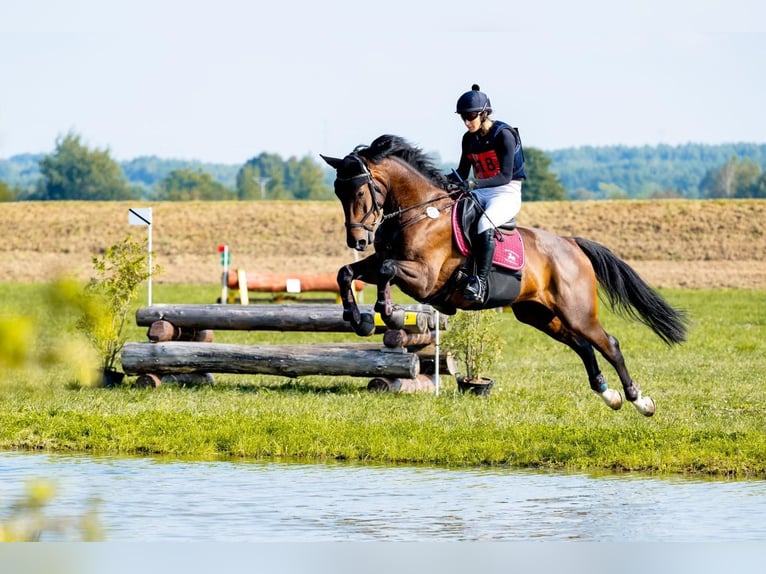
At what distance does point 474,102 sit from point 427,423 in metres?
3.47

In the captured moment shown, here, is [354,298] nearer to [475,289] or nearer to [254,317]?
[475,289]

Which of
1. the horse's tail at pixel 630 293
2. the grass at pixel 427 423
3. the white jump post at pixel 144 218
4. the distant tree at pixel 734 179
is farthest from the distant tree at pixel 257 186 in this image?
the horse's tail at pixel 630 293

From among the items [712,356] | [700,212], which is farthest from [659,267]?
[712,356]

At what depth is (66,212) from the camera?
65.1m

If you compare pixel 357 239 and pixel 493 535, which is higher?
pixel 357 239

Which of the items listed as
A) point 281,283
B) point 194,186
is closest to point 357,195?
point 281,283

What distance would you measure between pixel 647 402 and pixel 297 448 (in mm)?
3357

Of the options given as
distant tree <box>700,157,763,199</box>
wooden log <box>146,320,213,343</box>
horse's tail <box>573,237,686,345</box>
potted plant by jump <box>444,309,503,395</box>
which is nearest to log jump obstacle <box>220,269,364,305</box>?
wooden log <box>146,320,213,343</box>

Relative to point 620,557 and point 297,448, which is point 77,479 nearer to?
point 297,448

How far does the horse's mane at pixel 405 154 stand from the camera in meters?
10.2

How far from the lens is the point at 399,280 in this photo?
32.1ft

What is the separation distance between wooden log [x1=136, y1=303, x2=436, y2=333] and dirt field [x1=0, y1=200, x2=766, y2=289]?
32674 millimetres

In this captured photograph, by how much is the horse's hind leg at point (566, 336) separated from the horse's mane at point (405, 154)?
1686mm

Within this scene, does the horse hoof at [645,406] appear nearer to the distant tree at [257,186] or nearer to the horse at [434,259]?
the horse at [434,259]
